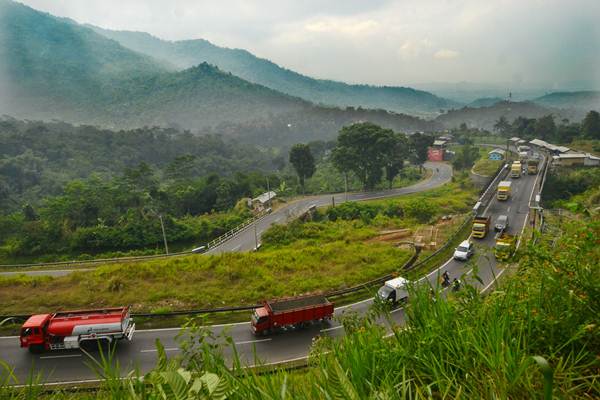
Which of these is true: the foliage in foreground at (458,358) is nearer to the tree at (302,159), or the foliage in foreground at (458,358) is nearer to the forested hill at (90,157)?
the tree at (302,159)

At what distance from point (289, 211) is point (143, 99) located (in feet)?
410

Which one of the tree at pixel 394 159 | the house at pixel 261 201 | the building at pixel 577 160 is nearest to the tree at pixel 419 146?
the tree at pixel 394 159

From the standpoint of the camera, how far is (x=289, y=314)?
15211mm

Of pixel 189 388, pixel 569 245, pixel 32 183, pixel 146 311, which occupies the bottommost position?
pixel 32 183

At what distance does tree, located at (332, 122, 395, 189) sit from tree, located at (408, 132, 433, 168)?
14709mm

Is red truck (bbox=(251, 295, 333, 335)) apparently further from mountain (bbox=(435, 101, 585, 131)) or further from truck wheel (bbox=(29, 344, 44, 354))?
mountain (bbox=(435, 101, 585, 131))

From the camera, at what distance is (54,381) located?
41.8 feet

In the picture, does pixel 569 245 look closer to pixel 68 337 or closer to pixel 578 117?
pixel 68 337

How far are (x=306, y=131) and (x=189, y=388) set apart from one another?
12756 centimetres

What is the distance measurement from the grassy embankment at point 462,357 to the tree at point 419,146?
62.5 m

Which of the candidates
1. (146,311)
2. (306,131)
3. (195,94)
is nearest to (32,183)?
(146,311)

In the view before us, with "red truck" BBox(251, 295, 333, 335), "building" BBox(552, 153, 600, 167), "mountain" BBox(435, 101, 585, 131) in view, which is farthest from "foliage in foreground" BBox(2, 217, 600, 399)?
"mountain" BBox(435, 101, 585, 131)

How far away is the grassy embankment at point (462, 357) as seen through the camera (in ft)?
8.59

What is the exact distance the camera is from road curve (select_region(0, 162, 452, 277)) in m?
29.6
